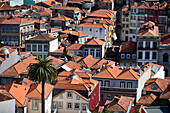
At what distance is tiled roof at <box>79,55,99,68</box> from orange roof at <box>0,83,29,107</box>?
31.5m

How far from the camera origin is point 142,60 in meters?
144

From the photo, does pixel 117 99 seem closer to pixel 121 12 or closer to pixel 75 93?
pixel 75 93

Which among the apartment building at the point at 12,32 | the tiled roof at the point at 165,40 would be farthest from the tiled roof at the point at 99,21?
the apartment building at the point at 12,32

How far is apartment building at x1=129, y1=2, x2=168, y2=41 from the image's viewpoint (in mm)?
183125

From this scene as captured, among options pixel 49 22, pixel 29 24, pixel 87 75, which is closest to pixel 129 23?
pixel 49 22

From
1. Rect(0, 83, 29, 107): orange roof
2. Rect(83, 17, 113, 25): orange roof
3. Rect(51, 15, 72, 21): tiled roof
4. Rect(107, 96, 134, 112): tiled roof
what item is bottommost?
Rect(107, 96, 134, 112): tiled roof

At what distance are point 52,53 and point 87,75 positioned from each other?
32.0 metres

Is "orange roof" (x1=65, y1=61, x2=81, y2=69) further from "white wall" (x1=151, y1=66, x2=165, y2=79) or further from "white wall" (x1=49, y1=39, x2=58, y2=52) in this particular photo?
"white wall" (x1=151, y1=66, x2=165, y2=79)

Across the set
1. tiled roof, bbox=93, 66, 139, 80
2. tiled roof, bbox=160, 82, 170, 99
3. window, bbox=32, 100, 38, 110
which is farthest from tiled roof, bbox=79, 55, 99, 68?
window, bbox=32, 100, 38, 110

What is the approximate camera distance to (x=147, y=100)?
112 metres

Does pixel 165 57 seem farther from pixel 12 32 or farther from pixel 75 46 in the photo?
pixel 12 32

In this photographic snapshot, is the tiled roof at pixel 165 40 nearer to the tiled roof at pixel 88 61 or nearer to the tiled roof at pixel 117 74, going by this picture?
the tiled roof at pixel 88 61

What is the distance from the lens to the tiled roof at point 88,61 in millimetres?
131613

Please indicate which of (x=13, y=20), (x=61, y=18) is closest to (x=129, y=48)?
(x=13, y=20)
